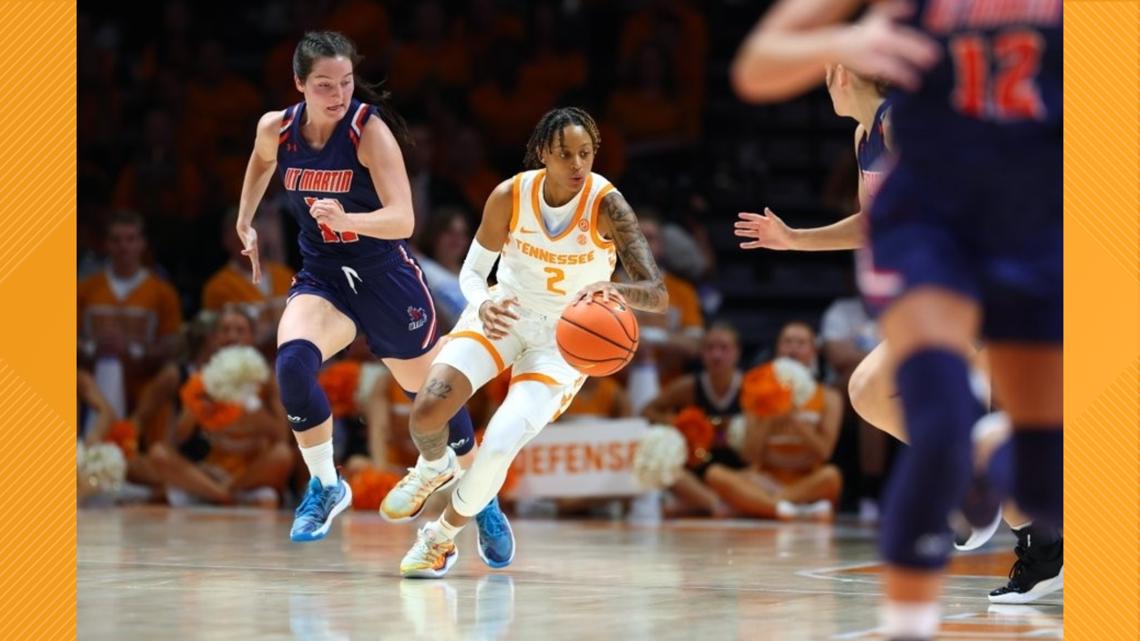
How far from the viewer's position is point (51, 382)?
5629mm

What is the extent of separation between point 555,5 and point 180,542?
6365 millimetres

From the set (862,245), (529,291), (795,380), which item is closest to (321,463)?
(529,291)

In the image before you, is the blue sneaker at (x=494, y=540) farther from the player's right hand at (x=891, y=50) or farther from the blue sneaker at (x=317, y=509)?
the player's right hand at (x=891, y=50)

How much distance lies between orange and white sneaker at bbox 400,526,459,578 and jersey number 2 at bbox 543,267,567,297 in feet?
3.49

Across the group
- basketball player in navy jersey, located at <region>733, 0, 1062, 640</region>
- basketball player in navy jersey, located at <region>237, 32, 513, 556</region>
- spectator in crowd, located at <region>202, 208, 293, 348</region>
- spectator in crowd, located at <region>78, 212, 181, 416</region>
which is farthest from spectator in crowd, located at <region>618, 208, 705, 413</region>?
basketball player in navy jersey, located at <region>733, 0, 1062, 640</region>

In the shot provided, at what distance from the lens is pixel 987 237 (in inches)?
133

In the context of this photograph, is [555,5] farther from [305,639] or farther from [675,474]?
[305,639]

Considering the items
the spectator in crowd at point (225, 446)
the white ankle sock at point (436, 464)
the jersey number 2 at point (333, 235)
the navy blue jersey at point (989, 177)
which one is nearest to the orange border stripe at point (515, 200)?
the jersey number 2 at point (333, 235)

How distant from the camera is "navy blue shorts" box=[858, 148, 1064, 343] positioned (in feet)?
11.0

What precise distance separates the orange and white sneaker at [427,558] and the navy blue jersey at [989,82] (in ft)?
11.2

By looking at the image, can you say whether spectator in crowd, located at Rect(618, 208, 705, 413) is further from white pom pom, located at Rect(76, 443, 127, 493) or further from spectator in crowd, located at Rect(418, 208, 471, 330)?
white pom pom, located at Rect(76, 443, 127, 493)

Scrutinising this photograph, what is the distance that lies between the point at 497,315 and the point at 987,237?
2.97 meters

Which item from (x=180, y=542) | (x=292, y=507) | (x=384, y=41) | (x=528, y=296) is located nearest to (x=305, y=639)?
(x=528, y=296)

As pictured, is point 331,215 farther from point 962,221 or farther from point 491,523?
point 962,221
